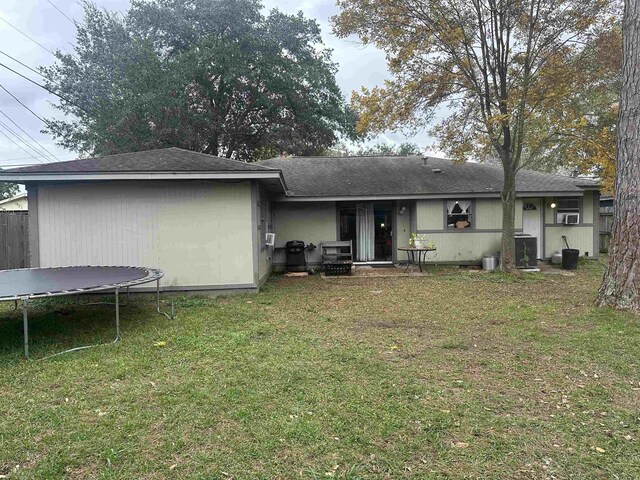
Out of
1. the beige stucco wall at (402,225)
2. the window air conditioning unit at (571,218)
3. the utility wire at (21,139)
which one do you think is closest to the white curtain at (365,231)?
the beige stucco wall at (402,225)

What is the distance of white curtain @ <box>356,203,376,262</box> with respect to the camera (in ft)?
40.0

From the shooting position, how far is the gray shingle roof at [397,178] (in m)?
11.3

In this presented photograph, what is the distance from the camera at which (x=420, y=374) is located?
351cm

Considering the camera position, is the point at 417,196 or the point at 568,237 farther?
the point at 568,237

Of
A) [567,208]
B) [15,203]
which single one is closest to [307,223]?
[567,208]

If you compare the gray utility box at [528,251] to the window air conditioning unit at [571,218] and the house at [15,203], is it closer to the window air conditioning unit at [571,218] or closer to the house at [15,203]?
the window air conditioning unit at [571,218]

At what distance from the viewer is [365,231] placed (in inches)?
482

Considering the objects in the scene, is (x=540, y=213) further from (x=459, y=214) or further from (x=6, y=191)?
(x=6, y=191)

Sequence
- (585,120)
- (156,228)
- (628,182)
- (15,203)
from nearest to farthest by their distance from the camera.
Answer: (628,182)
(156,228)
(585,120)
(15,203)

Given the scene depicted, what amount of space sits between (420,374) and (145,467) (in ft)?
7.80

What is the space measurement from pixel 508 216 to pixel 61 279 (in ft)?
33.1

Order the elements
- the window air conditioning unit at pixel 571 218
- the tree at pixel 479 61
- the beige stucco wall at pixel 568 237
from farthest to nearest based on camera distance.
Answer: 1. the beige stucco wall at pixel 568 237
2. the window air conditioning unit at pixel 571 218
3. the tree at pixel 479 61

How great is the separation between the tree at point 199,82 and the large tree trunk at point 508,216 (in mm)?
9602

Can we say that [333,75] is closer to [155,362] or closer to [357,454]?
[155,362]
